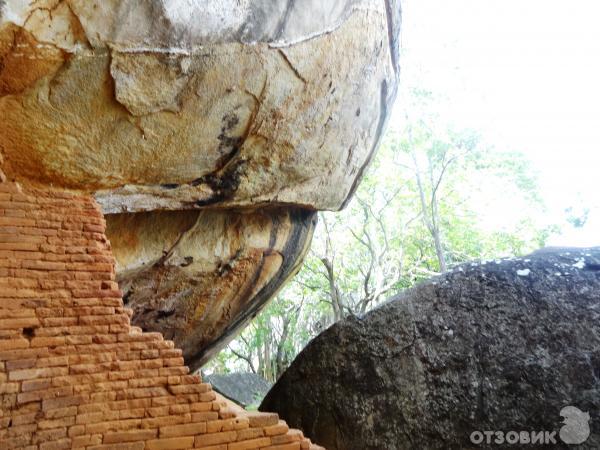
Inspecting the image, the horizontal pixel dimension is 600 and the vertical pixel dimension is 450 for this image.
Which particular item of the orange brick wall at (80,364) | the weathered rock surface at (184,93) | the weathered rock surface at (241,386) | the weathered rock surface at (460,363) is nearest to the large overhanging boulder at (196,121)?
the weathered rock surface at (184,93)

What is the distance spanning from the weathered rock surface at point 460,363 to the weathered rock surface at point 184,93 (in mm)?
1899

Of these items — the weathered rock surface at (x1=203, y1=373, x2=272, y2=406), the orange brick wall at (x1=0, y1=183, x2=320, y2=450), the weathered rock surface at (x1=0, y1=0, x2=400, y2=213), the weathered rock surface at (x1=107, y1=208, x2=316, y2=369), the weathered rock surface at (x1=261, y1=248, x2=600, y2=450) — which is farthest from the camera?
the weathered rock surface at (x1=203, y1=373, x2=272, y2=406)

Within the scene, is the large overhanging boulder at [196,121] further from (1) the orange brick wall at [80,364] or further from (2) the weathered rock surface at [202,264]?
(1) the orange brick wall at [80,364]

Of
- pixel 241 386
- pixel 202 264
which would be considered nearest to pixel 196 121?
pixel 202 264

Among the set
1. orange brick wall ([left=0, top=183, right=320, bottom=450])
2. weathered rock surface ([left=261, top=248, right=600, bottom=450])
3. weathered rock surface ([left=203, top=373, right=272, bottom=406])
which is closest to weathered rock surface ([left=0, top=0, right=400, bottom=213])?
orange brick wall ([left=0, top=183, right=320, bottom=450])

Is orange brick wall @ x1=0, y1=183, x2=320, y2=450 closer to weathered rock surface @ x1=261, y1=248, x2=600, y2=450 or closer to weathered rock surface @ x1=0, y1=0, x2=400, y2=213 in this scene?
weathered rock surface @ x1=0, y1=0, x2=400, y2=213

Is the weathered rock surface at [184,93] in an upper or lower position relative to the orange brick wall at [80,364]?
upper

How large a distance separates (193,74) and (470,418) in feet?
13.3

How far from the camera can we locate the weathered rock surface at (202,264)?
616cm

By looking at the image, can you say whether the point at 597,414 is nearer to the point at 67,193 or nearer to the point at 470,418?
the point at 470,418

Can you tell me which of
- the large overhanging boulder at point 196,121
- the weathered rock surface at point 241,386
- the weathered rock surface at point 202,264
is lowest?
the weathered rock surface at point 241,386

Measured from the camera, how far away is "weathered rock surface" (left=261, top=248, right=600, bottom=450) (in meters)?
5.40

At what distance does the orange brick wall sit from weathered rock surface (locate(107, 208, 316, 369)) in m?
1.63

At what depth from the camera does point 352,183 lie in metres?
7.06
